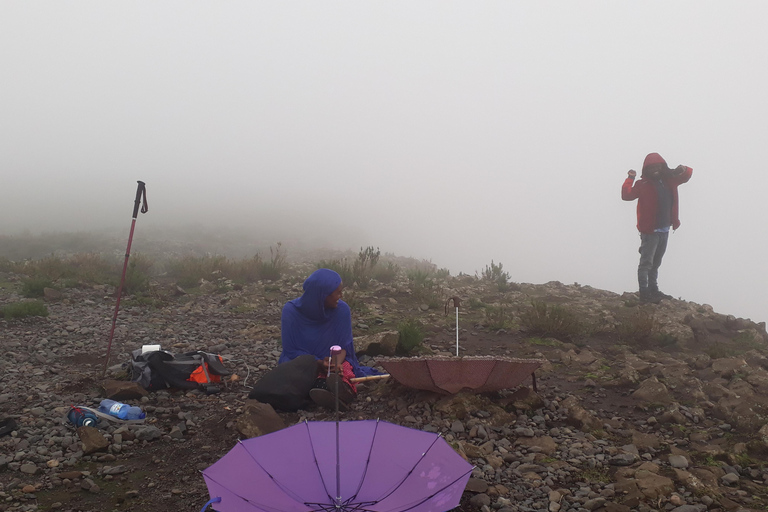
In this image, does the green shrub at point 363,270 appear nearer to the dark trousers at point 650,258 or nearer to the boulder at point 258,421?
the dark trousers at point 650,258

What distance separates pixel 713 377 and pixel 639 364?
31.8 inches

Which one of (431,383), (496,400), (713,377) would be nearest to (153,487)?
(431,383)

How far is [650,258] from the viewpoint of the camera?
10.8 meters

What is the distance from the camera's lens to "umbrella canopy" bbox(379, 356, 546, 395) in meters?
4.99

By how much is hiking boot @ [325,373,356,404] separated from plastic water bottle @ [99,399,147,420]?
1.84 m

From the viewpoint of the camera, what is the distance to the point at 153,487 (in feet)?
12.6

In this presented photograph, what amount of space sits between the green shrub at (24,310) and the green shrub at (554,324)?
8.41 meters

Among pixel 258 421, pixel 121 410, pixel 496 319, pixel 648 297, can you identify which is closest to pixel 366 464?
pixel 258 421

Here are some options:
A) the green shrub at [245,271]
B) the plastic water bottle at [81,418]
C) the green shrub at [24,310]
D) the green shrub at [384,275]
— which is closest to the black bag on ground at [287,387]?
the plastic water bottle at [81,418]

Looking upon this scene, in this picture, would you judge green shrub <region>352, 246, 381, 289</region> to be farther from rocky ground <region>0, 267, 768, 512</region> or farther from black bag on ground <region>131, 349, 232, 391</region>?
black bag on ground <region>131, 349, 232, 391</region>

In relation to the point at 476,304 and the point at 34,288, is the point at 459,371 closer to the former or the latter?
the point at 476,304

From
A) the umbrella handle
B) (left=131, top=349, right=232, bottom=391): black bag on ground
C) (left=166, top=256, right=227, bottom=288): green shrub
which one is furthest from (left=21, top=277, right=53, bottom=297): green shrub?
the umbrella handle

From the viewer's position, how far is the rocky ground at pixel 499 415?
3.68 meters

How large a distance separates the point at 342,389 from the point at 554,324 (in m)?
4.39
